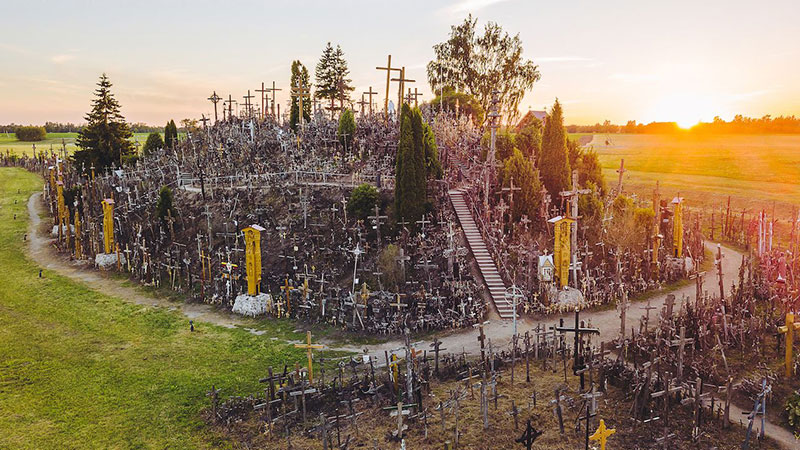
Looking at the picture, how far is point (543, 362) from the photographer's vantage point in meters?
16.2

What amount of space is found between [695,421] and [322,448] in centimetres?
899

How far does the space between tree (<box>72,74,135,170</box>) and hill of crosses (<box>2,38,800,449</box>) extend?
954mm

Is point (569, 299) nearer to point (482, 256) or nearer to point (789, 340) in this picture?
point (482, 256)

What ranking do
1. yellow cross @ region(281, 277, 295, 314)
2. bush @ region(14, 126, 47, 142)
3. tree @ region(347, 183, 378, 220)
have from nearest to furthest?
yellow cross @ region(281, 277, 295, 314)
tree @ region(347, 183, 378, 220)
bush @ region(14, 126, 47, 142)

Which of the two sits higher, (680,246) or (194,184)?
(194,184)

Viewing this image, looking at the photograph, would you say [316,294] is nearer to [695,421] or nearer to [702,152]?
[695,421]

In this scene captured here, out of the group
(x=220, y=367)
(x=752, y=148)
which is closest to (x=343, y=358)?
(x=220, y=367)

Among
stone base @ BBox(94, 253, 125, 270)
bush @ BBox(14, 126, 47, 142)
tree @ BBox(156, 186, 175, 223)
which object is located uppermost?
bush @ BBox(14, 126, 47, 142)

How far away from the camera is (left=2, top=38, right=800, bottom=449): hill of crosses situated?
13195 mm

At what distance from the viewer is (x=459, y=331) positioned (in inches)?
786

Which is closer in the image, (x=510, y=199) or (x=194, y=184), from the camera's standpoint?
(x=510, y=199)

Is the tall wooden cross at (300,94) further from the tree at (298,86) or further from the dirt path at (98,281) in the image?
the dirt path at (98,281)

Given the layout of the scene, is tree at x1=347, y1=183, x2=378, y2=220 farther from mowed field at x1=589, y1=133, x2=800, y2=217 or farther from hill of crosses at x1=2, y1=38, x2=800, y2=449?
mowed field at x1=589, y1=133, x2=800, y2=217

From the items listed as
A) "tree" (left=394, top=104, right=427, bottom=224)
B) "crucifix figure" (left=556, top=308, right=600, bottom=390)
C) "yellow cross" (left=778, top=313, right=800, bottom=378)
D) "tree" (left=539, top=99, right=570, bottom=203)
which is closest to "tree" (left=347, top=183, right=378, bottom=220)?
"tree" (left=394, top=104, right=427, bottom=224)
